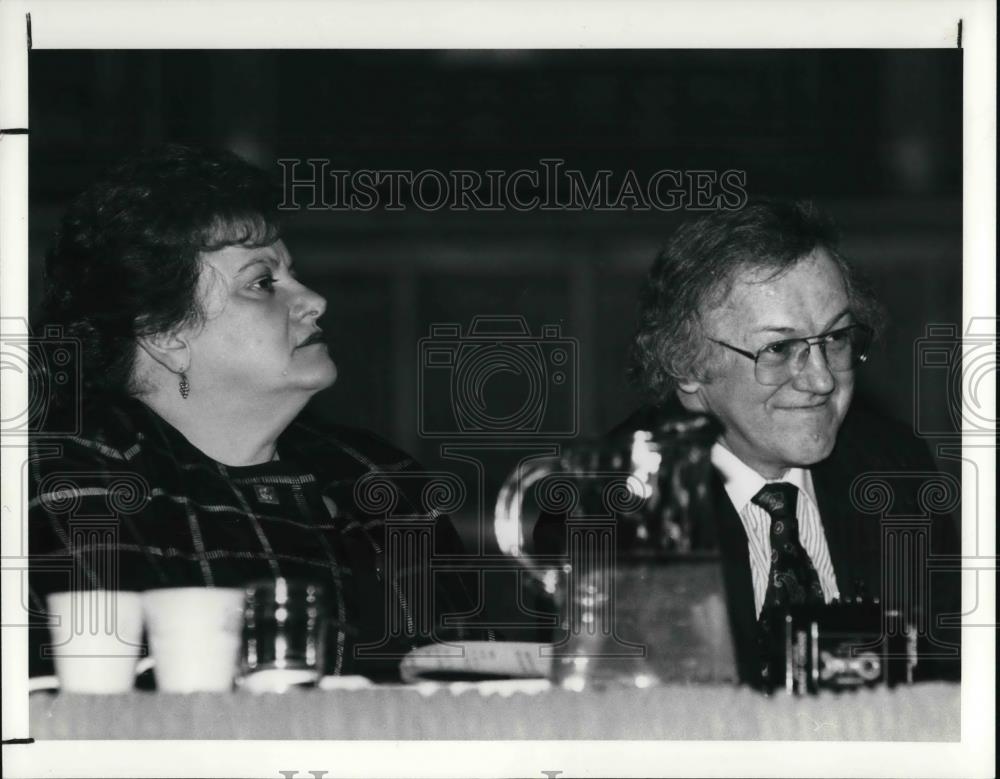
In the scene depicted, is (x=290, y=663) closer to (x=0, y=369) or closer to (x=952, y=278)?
(x=0, y=369)

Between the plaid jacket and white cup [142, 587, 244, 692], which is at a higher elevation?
the plaid jacket

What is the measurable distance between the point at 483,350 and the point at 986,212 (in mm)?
1095

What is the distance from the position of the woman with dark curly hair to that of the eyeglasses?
29.6 inches

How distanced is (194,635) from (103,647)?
0.19 metres

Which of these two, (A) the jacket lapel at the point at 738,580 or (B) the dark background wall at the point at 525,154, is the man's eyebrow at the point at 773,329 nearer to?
(B) the dark background wall at the point at 525,154

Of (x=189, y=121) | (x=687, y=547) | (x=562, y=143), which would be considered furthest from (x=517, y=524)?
(x=189, y=121)

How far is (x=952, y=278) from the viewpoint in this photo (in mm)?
4348

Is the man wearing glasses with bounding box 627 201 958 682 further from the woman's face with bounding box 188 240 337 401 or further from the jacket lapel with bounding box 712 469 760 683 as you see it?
the woman's face with bounding box 188 240 337 401

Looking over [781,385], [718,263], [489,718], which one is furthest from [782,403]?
[489,718]

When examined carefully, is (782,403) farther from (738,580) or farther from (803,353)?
(738,580)

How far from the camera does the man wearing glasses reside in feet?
14.4
